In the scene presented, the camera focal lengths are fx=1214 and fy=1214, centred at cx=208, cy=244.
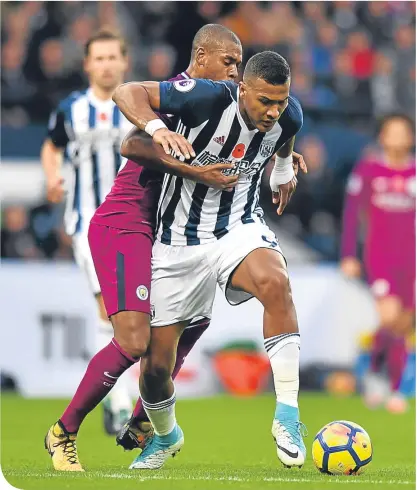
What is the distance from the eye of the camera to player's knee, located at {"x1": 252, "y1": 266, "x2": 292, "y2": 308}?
20.5ft

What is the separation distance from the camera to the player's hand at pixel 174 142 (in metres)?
5.92

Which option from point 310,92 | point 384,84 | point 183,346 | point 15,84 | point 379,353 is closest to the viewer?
point 183,346

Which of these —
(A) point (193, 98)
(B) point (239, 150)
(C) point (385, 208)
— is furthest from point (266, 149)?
(C) point (385, 208)

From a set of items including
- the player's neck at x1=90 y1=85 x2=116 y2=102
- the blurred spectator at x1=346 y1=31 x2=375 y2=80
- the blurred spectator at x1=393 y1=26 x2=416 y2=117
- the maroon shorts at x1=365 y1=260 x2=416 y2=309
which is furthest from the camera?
the blurred spectator at x1=393 y1=26 x2=416 y2=117

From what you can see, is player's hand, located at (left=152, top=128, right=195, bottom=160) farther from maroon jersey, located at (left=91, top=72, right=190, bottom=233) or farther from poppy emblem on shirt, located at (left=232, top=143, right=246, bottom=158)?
maroon jersey, located at (left=91, top=72, right=190, bottom=233)

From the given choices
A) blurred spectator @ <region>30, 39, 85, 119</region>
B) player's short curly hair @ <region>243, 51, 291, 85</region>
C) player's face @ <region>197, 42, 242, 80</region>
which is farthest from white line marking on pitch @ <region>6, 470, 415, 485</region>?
blurred spectator @ <region>30, 39, 85, 119</region>

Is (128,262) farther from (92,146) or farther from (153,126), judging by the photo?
(92,146)

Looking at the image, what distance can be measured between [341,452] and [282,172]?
1609 millimetres

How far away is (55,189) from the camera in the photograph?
8914mm

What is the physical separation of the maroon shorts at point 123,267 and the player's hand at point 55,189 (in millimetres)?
2116

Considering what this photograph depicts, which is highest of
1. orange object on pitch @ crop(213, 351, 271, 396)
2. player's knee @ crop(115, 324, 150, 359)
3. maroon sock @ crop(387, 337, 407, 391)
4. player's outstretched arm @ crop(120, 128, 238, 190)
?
player's outstretched arm @ crop(120, 128, 238, 190)

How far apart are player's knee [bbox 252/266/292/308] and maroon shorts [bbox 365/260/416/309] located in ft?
18.9

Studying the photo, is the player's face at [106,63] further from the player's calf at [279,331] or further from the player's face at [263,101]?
the player's calf at [279,331]

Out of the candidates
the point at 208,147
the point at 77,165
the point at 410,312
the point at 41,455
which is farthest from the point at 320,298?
the point at 208,147
